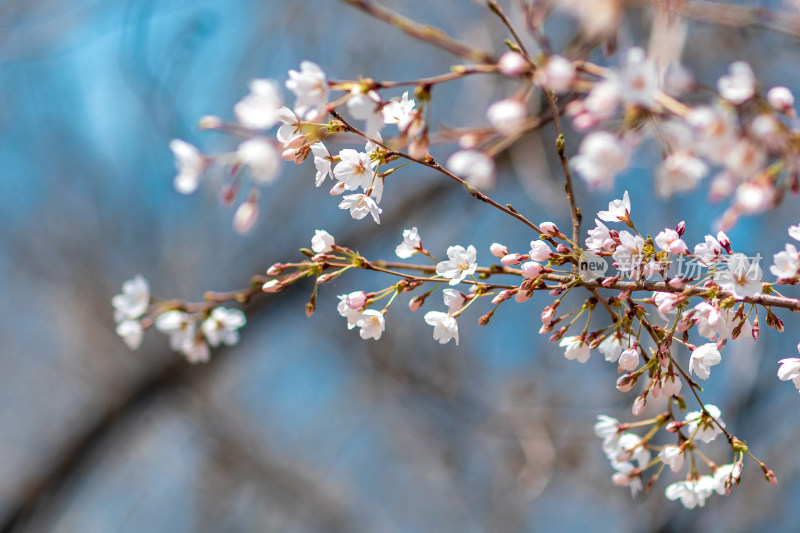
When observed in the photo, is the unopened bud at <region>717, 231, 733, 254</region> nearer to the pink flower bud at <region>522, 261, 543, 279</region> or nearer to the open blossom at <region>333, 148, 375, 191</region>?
the pink flower bud at <region>522, 261, 543, 279</region>

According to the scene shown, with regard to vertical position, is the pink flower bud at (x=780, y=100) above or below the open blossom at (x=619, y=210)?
above

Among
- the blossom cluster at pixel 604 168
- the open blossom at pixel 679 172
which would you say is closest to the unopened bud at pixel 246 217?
the blossom cluster at pixel 604 168

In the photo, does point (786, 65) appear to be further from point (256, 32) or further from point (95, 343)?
point (95, 343)

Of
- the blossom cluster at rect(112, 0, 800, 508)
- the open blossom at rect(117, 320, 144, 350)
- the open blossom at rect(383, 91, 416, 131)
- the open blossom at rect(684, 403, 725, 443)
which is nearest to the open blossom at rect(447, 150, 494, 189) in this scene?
the blossom cluster at rect(112, 0, 800, 508)

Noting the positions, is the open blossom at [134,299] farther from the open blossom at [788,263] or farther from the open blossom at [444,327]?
the open blossom at [788,263]

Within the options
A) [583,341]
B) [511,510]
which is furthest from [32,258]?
[583,341]

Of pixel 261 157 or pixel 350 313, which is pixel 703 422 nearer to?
pixel 350 313

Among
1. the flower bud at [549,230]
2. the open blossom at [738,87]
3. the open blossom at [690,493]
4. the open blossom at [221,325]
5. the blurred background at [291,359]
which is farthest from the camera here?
the blurred background at [291,359]
